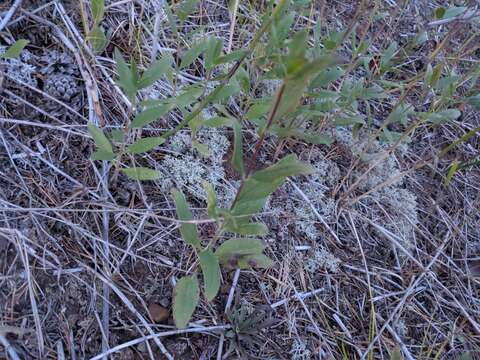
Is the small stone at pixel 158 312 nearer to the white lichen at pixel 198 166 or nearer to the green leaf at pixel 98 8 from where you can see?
the white lichen at pixel 198 166

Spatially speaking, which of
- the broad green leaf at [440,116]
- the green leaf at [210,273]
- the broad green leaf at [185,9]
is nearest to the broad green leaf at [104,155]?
the green leaf at [210,273]

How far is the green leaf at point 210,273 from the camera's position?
109cm

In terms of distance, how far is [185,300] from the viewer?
112cm

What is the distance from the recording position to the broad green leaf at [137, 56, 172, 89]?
130 centimetres

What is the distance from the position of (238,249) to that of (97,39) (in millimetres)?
801

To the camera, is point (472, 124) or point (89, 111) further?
point (472, 124)

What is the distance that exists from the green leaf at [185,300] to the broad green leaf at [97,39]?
0.79 meters

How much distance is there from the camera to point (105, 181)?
134 cm

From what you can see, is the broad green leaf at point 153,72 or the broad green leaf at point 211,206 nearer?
the broad green leaf at point 211,206

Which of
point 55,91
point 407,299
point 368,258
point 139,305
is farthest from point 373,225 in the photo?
point 55,91

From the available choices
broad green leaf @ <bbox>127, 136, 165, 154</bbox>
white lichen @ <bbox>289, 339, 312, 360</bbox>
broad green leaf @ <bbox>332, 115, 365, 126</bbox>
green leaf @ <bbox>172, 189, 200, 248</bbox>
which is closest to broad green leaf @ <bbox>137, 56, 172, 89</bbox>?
broad green leaf @ <bbox>127, 136, 165, 154</bbox>

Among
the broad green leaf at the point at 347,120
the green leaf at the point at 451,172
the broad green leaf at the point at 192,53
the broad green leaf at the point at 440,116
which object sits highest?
the broad green leaf at the point at 192,53

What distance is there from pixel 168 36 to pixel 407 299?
1.23 metres

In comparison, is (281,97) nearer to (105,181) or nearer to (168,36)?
(105,181)
